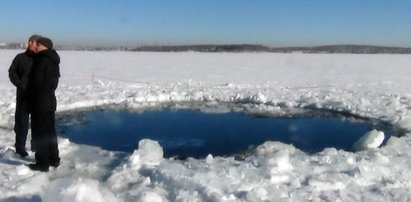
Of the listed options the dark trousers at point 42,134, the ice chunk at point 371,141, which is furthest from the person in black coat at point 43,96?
the ice chunk at point 371,141

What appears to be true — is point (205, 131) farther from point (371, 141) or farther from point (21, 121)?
point (21, 121)

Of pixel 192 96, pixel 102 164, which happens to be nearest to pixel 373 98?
pixel 192 96

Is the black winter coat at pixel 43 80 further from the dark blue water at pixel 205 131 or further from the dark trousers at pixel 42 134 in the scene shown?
the dark blue water at pixel 205 131

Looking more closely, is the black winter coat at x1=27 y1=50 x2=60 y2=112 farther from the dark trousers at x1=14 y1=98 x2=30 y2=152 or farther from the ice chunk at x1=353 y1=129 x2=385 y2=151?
the ice chunk at x1=353 y1=129 x2=385 y2=151

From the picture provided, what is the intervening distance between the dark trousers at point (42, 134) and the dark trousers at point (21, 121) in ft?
1.25

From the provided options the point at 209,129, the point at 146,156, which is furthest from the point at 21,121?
the point at 209,129

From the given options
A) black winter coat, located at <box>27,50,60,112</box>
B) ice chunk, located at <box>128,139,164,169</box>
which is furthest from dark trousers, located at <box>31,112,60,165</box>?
ice chunk, located at <box>128,139,164,169</box>

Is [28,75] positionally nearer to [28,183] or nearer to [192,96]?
[28,183]

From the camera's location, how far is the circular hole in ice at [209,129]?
7.39m

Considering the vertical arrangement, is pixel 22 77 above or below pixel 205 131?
above

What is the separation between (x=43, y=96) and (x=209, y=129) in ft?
13.7

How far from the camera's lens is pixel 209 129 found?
8.83m

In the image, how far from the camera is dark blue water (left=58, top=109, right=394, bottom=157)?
7344 mm

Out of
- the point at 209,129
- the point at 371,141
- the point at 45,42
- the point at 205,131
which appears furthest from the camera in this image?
the point at 209,129
